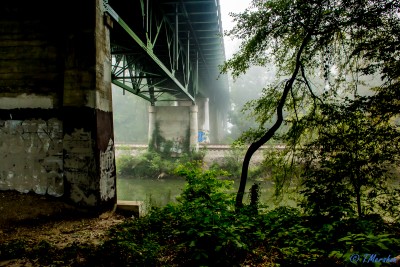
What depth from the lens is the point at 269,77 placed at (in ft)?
203

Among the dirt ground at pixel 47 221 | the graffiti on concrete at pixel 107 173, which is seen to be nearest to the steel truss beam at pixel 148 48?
the graffiti on concrete at pixel 107 173

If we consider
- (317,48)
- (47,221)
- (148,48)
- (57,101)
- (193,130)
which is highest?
(148,48)

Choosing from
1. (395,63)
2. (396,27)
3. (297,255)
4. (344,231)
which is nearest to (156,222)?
(297,255)

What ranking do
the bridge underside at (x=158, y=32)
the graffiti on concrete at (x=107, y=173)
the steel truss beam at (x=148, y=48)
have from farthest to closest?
the bridge underside at (x=158, y=32), the steel truss beam at (x=148, y=48), the graffiti on concrete at (x=107, y=173)

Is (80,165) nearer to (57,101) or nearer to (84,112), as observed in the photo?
(84,112)

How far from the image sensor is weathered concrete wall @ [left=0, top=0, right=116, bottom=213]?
461cm

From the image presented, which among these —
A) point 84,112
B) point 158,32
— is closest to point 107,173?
point 84,112

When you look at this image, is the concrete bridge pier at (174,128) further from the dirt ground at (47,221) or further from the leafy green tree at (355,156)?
the leafy green tree at (355,156)

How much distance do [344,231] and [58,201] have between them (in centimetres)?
496

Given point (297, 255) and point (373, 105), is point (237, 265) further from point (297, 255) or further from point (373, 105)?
point (373, 105)

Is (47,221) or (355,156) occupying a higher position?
(355,156)

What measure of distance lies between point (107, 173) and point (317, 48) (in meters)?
5.29

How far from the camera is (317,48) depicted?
5.41m

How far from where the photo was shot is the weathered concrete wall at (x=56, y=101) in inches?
181
